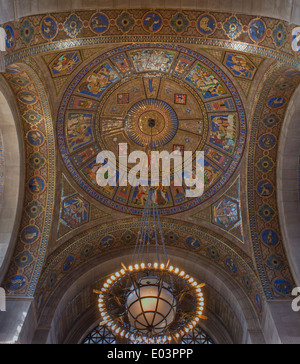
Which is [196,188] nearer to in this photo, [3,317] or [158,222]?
[158,222]

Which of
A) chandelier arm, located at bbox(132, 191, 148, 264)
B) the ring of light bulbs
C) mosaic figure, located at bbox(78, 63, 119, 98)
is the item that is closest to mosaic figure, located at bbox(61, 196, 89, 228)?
chandelier arm, located at bbox(132, 191, 148, 264)

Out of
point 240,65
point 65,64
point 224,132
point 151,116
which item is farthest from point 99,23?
point 224,132

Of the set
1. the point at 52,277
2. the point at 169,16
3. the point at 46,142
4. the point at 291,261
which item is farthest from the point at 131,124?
the point at 291,261

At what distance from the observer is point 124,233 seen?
506 inches

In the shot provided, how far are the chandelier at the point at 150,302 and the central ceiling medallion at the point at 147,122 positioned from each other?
5263 mm

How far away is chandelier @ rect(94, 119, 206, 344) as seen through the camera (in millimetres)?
8461

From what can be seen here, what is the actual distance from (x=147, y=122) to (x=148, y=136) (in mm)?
504

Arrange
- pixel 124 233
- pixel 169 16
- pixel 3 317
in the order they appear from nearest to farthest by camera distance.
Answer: pixel 169 16 → pixel 3 317 → pixel 124 233

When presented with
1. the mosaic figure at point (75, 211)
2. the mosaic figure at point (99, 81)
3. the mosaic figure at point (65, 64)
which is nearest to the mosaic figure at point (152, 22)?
the mosaic figure at point (65, 64)

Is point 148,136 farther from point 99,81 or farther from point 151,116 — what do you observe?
point 99,81

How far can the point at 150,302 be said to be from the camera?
845 centimetres

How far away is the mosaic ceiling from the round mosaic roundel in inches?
1.3

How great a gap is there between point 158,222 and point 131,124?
10.9 feet

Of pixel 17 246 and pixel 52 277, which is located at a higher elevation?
pixel 17 246
